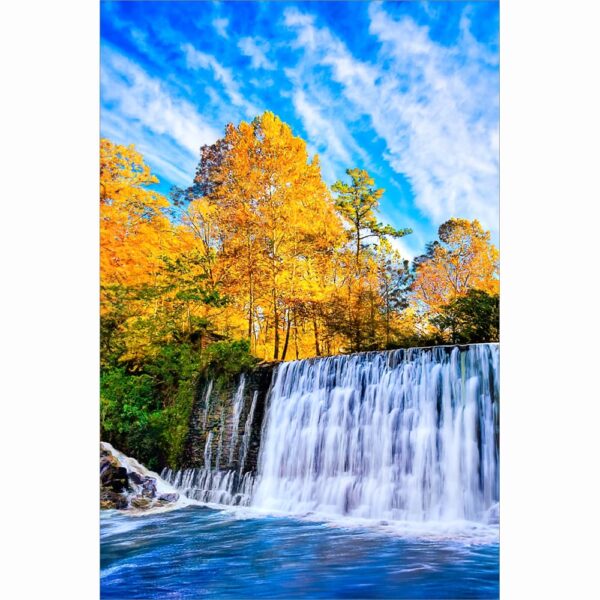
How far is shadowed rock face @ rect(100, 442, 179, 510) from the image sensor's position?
3943 millimetres

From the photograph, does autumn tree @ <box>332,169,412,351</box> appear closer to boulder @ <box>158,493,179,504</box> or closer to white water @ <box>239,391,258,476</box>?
white water @ <box>239,391,258,476</box>

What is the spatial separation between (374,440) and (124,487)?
67.8 inches

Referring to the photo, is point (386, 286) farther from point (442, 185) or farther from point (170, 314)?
→ point (170, 314)

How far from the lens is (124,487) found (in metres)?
4.01

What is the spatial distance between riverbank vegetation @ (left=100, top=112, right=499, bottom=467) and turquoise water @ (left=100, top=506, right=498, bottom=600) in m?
0.63

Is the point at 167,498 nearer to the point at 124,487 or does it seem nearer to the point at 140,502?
the point at 140,502

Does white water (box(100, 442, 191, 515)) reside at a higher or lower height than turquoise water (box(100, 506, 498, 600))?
higher

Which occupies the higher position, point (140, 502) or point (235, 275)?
point (235, 275)

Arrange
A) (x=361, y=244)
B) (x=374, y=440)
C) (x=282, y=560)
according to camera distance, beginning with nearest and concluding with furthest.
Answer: (x=282, y=560) → (x=374, y=440) → (x=361, y=244)

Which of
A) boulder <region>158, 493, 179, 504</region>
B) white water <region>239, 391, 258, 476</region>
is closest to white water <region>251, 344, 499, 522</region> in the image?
white water <region>239, 391, 258, 476</region>

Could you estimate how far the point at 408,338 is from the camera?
3871 mm

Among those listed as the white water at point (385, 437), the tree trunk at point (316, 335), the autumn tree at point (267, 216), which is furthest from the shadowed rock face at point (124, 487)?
the tree trunk at point (316, 335)
